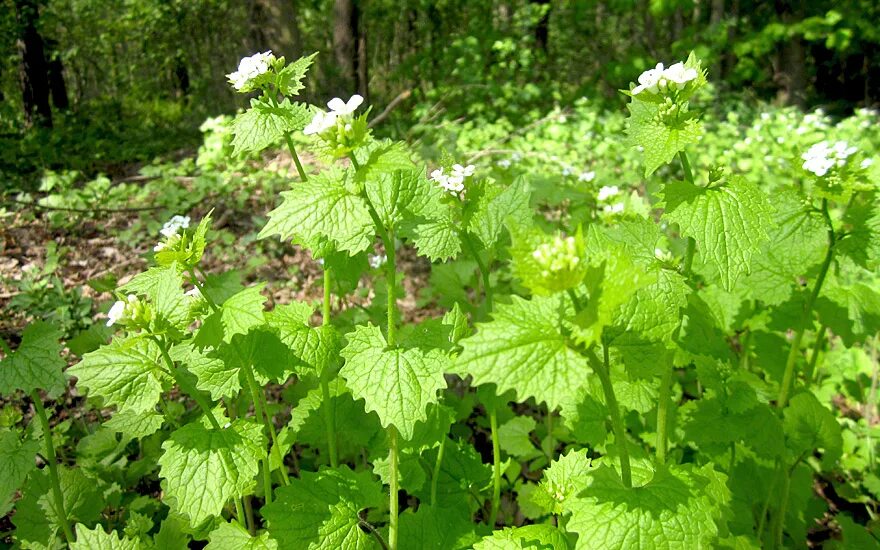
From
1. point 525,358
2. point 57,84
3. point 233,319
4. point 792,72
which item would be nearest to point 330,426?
point 233,319

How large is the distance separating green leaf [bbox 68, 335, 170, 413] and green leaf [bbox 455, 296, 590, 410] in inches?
39.2

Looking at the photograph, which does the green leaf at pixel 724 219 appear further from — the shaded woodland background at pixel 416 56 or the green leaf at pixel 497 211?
the shaded woodland background at pixel 416 56

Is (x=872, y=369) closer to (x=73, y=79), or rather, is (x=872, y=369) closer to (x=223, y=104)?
(x=223, y=104)

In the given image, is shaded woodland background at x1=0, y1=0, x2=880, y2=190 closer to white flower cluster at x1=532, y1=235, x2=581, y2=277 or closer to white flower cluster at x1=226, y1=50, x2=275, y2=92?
white flower cluster at x1=226, y1=50, x2=275, y2=92

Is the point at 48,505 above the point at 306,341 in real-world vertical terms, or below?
below

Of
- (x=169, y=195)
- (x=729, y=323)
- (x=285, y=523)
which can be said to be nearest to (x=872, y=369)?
(x=729, y=323)

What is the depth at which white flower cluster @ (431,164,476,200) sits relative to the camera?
167 cm

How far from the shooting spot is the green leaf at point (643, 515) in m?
1.21

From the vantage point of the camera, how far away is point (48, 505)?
6.70 ft

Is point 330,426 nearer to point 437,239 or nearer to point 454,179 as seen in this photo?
point 437,239

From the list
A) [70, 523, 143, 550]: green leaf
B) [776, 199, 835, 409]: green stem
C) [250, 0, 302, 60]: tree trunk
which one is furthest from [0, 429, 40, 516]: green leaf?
[250, 0, 302, 60]: tree trunk

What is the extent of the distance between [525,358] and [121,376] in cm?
120

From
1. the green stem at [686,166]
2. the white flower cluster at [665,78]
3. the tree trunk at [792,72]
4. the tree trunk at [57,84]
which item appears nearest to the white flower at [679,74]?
the white flower cluster at [665,78]

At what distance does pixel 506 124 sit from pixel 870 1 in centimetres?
625
